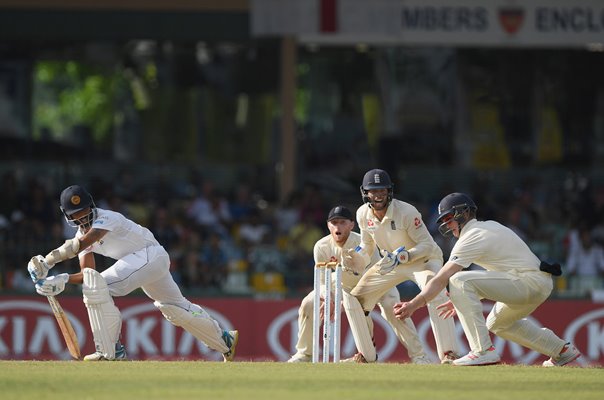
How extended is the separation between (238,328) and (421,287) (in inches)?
202

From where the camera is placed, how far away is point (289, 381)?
9539 millimetres

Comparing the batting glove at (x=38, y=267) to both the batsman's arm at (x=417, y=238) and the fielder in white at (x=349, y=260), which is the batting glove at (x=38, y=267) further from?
the batsman's arm at (x=417, y=238)

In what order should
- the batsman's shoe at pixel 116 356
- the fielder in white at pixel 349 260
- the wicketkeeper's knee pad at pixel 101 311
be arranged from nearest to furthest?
the wicketkeeper's knee pad at pixel 101 311
the batsman's shoe at pixel 116 356
the fielder in white at pixel 349 260

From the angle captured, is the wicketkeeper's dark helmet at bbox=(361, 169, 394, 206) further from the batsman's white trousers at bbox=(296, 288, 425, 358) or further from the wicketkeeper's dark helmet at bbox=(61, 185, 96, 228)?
the wicketkeeper's dark helmet at bbox=(61, 185, 96, 228)

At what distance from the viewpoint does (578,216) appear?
1977 cm

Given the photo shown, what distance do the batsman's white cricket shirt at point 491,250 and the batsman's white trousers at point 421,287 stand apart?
0.93m

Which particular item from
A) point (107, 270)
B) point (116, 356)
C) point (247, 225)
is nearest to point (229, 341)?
point (116, 356)

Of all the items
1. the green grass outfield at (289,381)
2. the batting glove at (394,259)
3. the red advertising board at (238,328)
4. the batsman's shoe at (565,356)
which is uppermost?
the batting glove at (394,259)

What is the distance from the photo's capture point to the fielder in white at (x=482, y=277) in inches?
430

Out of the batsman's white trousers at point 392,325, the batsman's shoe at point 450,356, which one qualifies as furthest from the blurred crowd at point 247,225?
the batsman's shoe at point 450,356

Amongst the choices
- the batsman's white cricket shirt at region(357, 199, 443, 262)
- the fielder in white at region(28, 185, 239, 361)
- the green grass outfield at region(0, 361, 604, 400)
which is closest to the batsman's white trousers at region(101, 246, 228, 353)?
the fielder in white at region(28, 185, 239, 361)

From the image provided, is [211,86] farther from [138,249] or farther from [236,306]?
[138,249]

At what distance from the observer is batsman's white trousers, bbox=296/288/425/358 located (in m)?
12.5

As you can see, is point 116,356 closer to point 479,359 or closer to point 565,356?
point 479,359
